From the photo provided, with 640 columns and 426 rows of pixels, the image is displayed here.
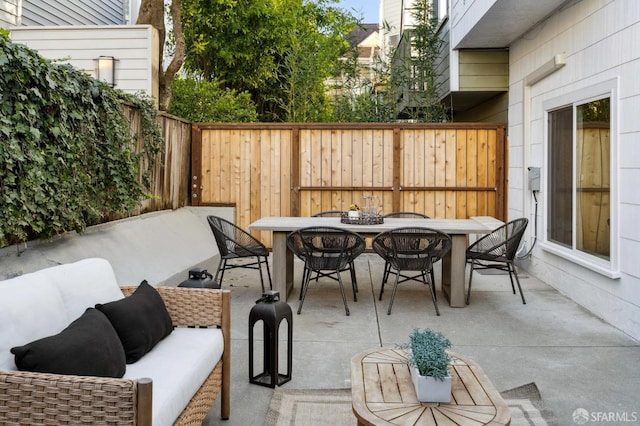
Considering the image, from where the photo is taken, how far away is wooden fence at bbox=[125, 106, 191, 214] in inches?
238

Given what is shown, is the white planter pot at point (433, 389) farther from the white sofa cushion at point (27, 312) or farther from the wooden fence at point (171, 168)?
the wooden fence at point (171, 168)

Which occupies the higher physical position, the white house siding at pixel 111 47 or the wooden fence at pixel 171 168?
the white house siding at pixel 111 47

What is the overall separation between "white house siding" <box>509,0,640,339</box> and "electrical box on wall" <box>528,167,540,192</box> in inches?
3.2

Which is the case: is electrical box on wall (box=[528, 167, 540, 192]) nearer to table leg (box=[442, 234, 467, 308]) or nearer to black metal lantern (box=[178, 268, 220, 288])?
table leg (box=[442, 234, 467, 308])

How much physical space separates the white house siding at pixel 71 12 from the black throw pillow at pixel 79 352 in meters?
6.58

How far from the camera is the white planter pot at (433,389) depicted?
1.88 metres

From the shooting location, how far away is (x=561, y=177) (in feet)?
16.9

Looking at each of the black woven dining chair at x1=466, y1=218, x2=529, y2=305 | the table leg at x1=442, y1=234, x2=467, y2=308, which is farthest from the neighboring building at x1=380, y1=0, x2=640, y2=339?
the table leg at x1=442, y1=234, x2=467, y2=308

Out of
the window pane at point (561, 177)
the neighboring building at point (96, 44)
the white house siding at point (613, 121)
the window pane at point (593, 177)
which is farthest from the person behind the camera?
the neighboring building at point (96, 44)

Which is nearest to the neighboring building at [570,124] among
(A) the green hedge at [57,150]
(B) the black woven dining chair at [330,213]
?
(B) the black woven dining chair at [330,213]

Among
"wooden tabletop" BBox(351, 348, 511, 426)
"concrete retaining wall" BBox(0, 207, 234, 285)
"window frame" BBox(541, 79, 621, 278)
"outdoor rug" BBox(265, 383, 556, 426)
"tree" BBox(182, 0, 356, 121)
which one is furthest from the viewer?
"tree" BBox(182, 0, 356, 121)

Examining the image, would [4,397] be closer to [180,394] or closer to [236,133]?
[180,394]
